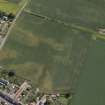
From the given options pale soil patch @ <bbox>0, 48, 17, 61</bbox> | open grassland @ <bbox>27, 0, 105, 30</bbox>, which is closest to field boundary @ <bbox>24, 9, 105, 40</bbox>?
open grassland @ <bbox>27, 0, 105, 30</bbox>

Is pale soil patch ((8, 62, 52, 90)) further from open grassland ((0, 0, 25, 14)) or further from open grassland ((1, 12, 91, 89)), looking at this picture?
open grassland ((0, 0, 25, 14))

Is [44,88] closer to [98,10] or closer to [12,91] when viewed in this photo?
[12,91]

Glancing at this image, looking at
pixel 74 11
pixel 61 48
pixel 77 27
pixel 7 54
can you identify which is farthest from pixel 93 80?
pixel 74 11

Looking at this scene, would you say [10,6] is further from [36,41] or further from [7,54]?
[7,54]

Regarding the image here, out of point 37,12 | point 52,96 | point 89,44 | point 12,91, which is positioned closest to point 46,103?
point 52,96

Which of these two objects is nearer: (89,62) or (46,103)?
(46,103)

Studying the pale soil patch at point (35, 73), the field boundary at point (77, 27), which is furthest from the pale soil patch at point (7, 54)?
the field boundary at point (77, 27)
